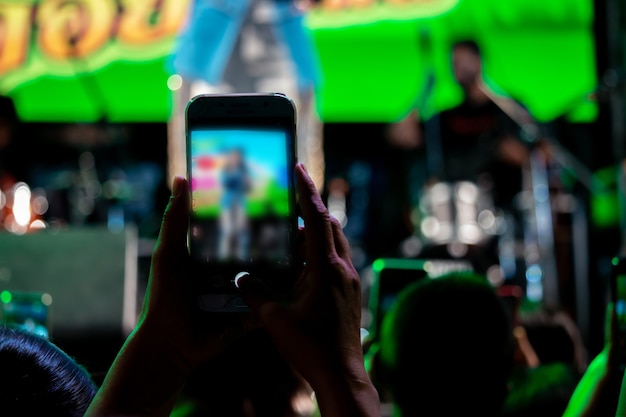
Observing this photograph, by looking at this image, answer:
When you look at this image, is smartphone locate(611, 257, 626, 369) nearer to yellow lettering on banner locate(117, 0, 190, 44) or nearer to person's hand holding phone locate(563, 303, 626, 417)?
person's hand holding phone locate(563, 303, 626, 417)

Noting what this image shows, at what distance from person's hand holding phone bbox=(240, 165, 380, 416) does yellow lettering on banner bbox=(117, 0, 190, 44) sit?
4937mm

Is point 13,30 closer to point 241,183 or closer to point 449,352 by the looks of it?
point 241,183

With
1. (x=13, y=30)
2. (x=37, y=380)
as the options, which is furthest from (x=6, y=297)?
(x=13, y=30)

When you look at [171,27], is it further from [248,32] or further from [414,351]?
[414,351]

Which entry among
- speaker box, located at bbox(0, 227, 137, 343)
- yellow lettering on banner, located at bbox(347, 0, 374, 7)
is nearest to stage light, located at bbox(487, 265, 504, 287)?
yellow lettering on banner, located at bbox(347, 0, 374, 7)

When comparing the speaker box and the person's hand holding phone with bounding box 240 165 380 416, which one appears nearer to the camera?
the person's hand holding phone with bounding box 240 165 380 416

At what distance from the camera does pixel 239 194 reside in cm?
103

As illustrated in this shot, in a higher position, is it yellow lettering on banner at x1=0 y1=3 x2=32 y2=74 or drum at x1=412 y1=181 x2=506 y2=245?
yellow lettering on banner at x1=0 y1=3 x2=32 y2=74

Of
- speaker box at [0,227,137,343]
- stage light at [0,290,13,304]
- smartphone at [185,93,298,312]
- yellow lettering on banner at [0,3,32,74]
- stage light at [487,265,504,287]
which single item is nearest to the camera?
smartphone at [185,93,298,312]

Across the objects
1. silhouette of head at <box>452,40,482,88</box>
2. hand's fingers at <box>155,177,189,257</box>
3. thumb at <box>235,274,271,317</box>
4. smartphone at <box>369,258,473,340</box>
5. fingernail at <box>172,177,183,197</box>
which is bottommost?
smartphone at <box>369,258,473,340</box>

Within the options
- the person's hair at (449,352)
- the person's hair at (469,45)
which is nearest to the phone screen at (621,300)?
the person's hair at (449,352)

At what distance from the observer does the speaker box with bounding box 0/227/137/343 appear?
6.35ft

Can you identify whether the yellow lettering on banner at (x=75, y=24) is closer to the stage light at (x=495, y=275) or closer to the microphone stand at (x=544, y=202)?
the microphone stand at (x=544, y=202)

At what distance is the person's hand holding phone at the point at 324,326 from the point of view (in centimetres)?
81
